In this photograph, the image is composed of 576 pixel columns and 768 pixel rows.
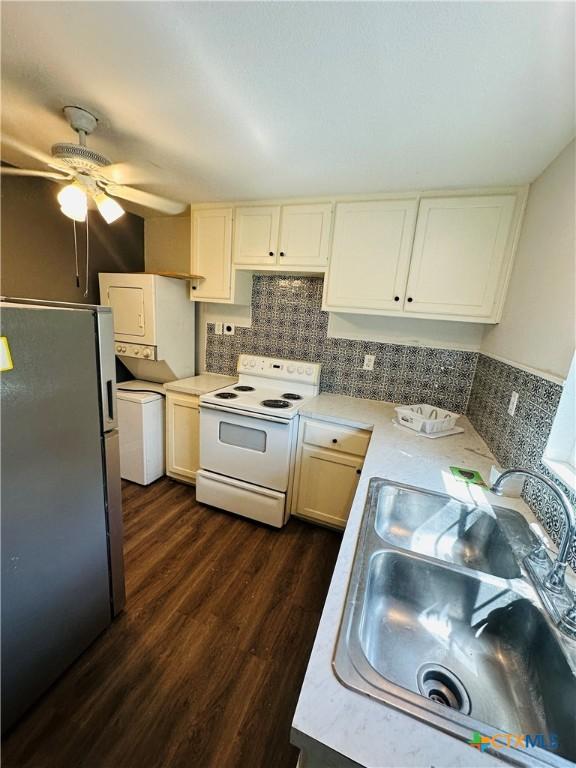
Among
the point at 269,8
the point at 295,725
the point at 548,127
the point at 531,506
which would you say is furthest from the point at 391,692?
the point at 548,127

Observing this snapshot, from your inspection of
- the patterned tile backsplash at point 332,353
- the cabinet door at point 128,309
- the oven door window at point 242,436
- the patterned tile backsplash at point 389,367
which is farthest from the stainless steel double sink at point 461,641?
the cabinet door at point 128,309

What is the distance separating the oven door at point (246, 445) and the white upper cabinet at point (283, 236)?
3.71ft

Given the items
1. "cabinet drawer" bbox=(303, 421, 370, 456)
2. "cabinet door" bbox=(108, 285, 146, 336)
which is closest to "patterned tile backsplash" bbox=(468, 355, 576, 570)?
"cabinet drawer" bbox=(303, 421, 370, 456)

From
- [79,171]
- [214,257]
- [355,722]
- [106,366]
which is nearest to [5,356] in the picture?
[106,366]

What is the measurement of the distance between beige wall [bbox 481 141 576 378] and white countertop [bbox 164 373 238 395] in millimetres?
2001

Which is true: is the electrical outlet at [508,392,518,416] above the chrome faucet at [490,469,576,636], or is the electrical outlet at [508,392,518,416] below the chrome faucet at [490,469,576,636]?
above

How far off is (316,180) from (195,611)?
98.4 inches

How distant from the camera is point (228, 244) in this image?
7.87 ft

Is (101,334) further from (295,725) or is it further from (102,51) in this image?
(295,725)

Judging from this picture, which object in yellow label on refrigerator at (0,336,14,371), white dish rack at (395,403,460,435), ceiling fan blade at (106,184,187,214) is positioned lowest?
white dish rack at (395,403,460,435)

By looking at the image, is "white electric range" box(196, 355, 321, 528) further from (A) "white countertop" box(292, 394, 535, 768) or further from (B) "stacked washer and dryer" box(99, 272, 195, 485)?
(A) "white countertop" box(292, 394, 535, 768)

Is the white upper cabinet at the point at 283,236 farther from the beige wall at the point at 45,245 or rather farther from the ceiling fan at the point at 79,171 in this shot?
the beige wall at the point at 45,245

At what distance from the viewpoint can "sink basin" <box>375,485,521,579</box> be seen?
3.78 feet

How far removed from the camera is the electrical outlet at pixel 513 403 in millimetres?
1414
